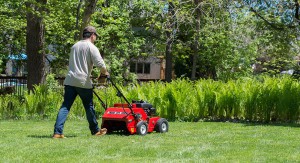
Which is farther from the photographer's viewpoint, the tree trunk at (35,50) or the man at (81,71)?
the tree trunk at (35,50)

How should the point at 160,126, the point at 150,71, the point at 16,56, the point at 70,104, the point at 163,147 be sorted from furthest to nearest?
the point at 150,71, the point at 16,56, the point at 160,126, the point at 70,104, the point at 163,147

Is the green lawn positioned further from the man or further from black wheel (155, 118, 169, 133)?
the man

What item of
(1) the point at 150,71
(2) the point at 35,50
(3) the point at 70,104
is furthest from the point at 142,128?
(1) the point at 150,71

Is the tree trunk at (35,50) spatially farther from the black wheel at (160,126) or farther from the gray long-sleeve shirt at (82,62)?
the gray long-sleeve shirt at (82,62)

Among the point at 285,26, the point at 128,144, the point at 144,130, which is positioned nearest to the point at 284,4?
the point at 285,26

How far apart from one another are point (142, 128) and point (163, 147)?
1805 millimetres

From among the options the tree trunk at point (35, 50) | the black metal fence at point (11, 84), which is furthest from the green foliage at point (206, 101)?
the black metal fence at point (11, 84)

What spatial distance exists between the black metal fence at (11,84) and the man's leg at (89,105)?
12.5 meters

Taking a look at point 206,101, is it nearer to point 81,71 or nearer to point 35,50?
point 81,71

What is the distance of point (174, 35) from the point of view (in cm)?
2138

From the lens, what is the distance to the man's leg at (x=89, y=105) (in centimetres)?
855

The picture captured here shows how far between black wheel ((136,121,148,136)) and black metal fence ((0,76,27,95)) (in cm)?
1259

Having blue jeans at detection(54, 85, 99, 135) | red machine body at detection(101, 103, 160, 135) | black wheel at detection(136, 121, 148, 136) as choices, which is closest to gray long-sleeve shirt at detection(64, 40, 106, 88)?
blue jeans at detection(54, 85, 99, 135)

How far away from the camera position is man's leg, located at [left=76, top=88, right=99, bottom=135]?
855cm
